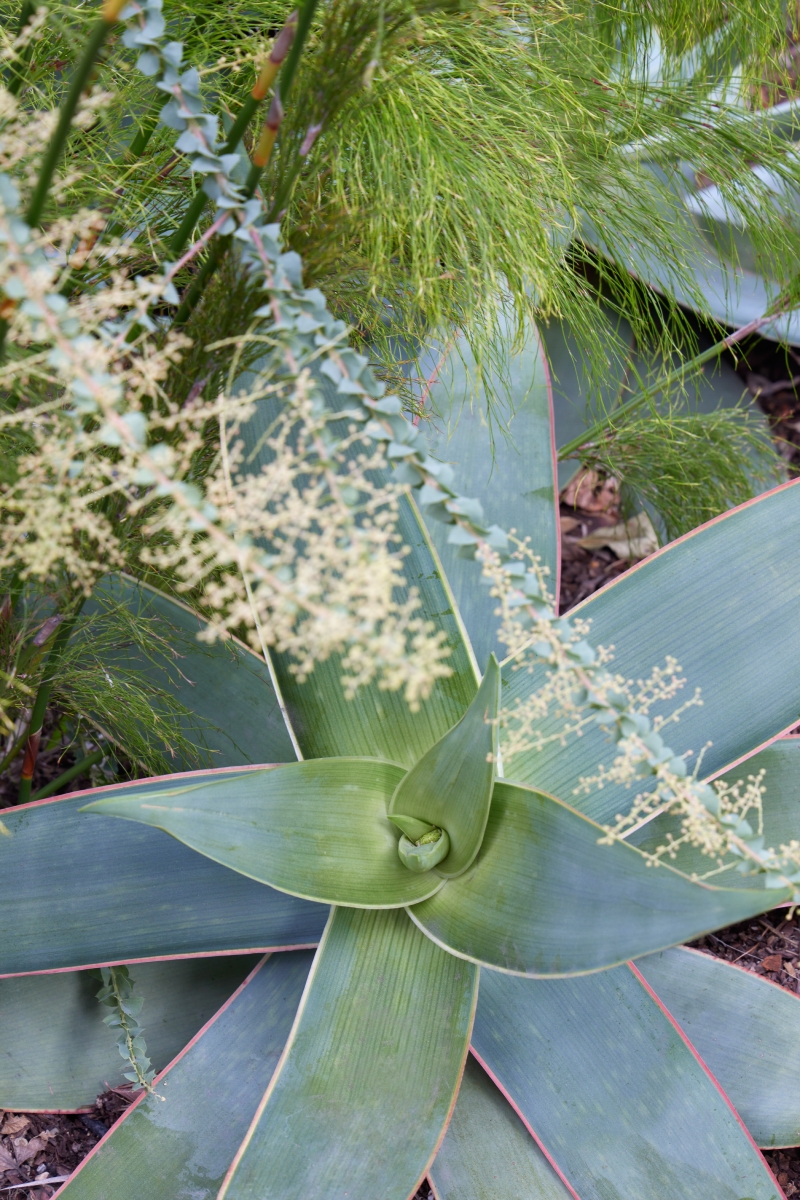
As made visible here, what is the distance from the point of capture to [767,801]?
3.18 ft

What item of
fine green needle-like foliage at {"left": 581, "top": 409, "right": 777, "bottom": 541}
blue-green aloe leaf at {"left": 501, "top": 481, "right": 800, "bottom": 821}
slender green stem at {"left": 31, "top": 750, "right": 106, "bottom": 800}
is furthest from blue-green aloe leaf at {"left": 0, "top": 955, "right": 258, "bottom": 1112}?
fine green needle-like foliage at {"left": 581, "top": 409, "right": 777, "bottom": 541}

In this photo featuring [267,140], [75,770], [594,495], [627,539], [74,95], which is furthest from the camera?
[594,495]

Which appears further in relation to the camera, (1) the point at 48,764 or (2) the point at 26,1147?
(1) the point at 48,764

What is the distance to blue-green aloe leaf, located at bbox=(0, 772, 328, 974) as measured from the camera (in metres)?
0.81

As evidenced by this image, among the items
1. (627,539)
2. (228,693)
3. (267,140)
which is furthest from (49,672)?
(627,539)

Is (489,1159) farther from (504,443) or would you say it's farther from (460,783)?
(504,443)

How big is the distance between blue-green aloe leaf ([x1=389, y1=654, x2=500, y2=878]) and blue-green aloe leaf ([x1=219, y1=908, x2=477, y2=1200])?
105 mm

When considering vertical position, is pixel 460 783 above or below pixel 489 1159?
above

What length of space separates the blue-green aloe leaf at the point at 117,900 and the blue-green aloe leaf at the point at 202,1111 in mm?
70

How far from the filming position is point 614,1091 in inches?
31.4

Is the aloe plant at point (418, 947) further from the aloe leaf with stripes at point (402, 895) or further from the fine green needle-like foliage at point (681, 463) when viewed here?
the fine green needle-like foliage at point (681, 463)

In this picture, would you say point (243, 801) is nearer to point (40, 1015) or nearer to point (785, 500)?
point (40, 1015)

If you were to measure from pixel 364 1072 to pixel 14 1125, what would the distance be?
47 cm

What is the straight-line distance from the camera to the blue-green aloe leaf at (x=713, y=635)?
813 mm
